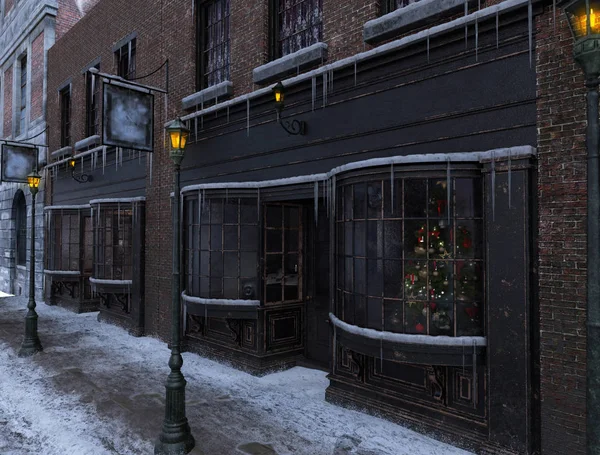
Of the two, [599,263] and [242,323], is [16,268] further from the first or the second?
[599,263]

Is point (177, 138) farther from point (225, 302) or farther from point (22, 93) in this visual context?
point (22, 93)

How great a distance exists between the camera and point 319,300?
869cm

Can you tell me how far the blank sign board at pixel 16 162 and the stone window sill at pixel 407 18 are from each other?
14.5 metres

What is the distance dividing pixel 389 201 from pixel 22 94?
2143cm

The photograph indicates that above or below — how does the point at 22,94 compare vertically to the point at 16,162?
above

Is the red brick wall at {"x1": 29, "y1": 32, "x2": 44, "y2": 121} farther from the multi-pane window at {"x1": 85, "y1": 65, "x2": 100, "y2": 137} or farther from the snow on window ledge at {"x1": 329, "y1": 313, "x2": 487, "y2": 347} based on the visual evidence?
the snow on window ledge at {"x1": 329, "y1": 313, "x2": 487, "y2": 347}

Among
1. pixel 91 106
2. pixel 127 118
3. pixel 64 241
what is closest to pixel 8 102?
pixel 91 106

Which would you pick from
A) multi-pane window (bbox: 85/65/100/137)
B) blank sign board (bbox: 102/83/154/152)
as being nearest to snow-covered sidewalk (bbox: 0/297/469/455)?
blank sign board (bbox: 102/83/154/152)

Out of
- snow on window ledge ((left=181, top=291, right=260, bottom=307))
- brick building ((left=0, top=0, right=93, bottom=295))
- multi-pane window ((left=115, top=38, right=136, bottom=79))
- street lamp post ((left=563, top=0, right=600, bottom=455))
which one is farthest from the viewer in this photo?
brick building ((left=0, top=0, right=93, bottom=295))

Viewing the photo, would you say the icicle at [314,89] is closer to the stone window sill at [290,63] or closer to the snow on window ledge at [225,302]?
the stone window sill at [290,63]

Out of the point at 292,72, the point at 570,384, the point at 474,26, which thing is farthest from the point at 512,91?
the point at 292,72

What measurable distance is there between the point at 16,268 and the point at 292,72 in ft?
62.7

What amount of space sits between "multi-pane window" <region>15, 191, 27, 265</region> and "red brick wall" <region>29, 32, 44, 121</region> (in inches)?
171

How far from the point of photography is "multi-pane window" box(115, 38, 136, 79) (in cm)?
1270
